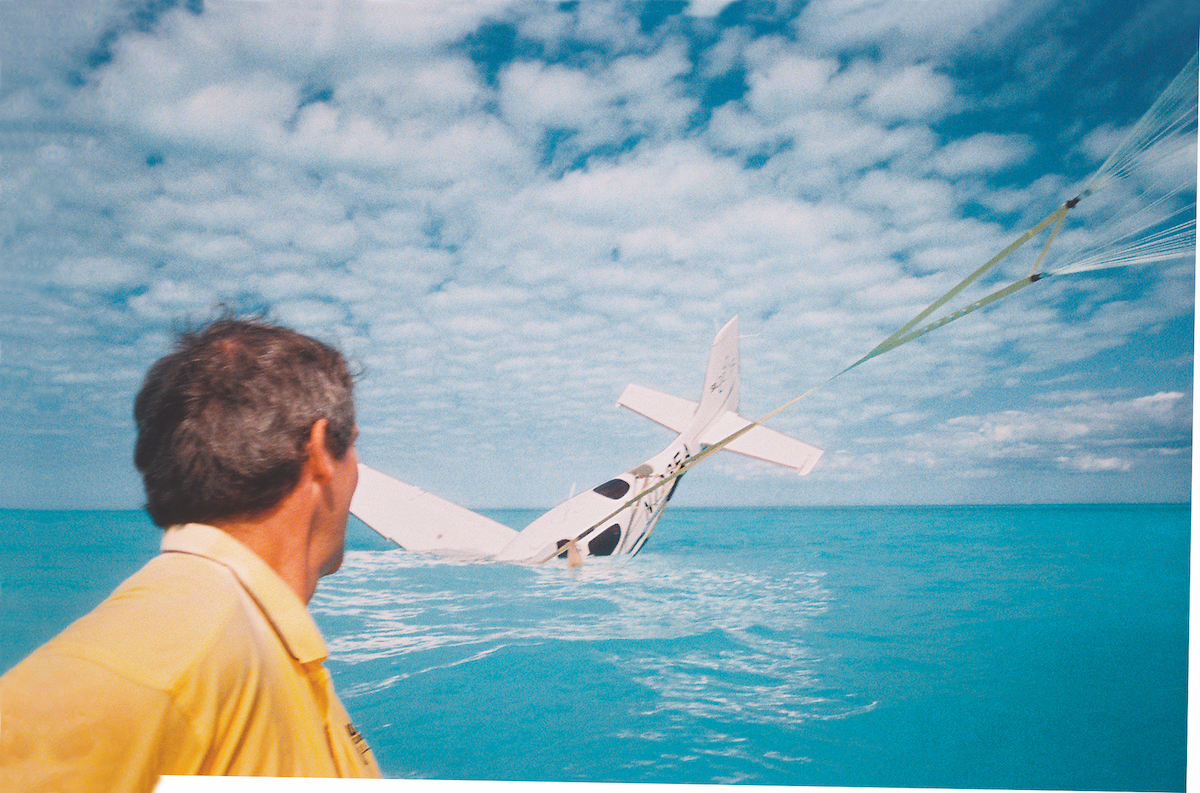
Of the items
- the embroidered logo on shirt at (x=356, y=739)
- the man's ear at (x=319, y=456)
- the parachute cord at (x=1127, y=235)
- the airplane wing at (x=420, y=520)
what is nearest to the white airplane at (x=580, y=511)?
the airplane wing at (x=420, y=520)

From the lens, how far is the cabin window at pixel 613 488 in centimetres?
659

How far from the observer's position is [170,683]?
50 cm

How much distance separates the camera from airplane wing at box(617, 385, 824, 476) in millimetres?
6191

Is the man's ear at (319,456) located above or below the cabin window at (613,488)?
above

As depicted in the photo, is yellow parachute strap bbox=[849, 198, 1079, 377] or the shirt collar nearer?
the shirt collar

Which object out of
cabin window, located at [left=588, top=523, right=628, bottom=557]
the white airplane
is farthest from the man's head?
cabin window, located at [left=588, top=523, right=628, bottom=557]

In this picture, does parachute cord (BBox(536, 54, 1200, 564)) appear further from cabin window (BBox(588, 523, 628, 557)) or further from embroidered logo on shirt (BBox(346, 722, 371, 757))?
cabin window (BBox(588, 523, 628, 557))

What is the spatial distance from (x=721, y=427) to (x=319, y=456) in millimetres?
7120

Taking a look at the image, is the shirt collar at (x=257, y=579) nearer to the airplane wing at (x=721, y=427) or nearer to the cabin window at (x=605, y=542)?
the cabin window at (x=605, y=542)

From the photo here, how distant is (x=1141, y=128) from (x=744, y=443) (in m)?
3.95

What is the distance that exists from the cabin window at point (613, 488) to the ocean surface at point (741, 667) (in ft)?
3.00

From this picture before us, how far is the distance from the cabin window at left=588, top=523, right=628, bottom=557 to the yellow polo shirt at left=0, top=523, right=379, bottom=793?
554 cm

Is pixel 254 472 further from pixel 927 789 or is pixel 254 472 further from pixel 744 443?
pixel 744 443

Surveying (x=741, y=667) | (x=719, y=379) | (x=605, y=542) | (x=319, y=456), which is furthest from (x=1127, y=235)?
(x=719, y=379)
